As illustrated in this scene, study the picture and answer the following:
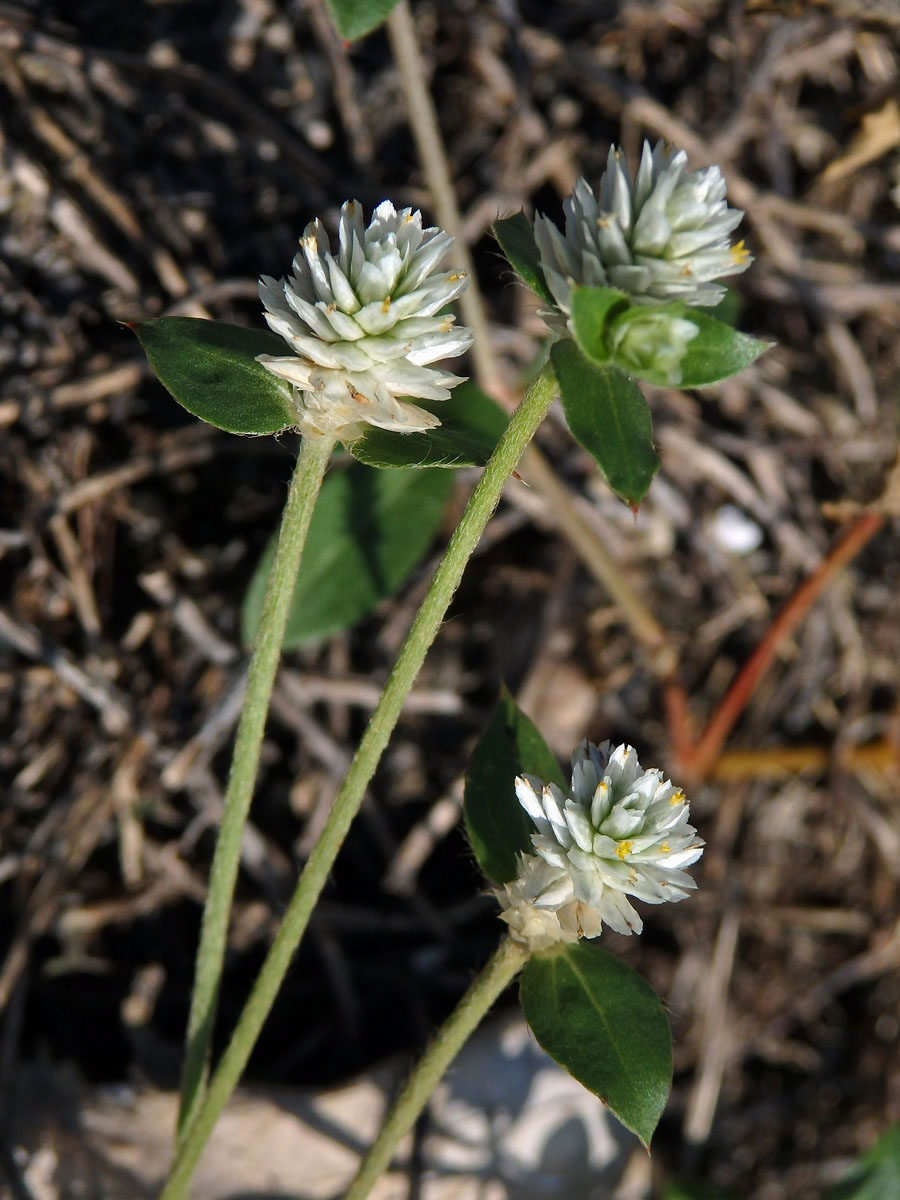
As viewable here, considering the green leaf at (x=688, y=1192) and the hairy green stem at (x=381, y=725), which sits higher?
the hairy green stem at (x=381, y=725)

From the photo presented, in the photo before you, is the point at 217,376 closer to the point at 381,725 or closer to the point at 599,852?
the point at 381,725

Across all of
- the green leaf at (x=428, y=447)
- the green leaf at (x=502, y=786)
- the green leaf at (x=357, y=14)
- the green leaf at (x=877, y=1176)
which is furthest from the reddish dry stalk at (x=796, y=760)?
the green leaf at (x=357, y=14)

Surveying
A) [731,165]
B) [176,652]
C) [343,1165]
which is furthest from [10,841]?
[731,165]

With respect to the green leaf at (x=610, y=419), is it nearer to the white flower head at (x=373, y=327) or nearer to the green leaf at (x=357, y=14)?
the white flower head at (x=373, y=327)

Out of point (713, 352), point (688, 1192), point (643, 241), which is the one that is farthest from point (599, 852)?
point (688, 1192)

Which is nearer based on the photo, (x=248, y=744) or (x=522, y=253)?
(x=522, y=253)

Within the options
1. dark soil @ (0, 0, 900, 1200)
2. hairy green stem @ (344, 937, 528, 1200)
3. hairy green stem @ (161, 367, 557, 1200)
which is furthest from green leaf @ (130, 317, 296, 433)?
dark soil @ (0, 0, 900, 1200)

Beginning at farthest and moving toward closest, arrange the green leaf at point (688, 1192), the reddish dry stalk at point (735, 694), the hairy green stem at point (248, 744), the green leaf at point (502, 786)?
the reddish dry stalk at point (735, 694)
the green leaf at point (688, 1192)
the green leaf at point (502, 786)
the hairy green stem at point (248, 744)

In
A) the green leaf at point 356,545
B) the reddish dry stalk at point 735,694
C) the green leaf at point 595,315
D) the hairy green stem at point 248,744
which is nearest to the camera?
the green leaf at point 595,315
